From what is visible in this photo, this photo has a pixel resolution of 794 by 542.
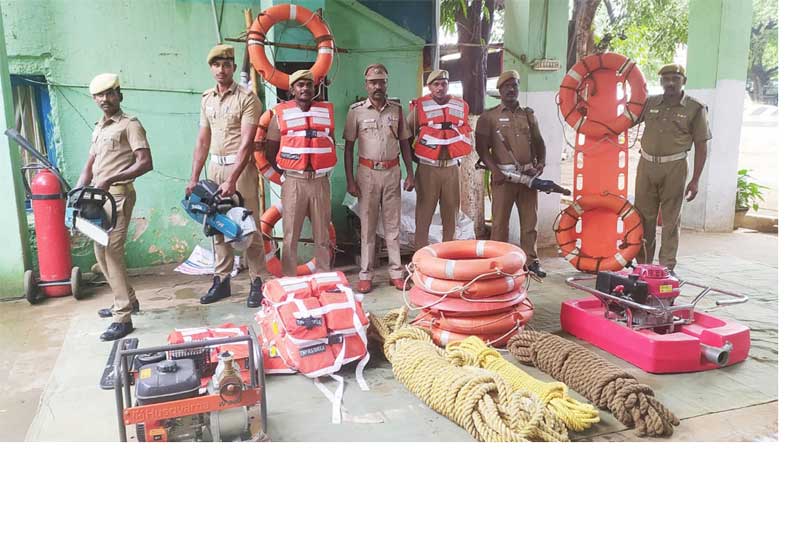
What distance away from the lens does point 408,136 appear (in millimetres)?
4902

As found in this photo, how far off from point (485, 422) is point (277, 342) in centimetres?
122

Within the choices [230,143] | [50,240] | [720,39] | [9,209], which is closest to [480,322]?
[230,143]

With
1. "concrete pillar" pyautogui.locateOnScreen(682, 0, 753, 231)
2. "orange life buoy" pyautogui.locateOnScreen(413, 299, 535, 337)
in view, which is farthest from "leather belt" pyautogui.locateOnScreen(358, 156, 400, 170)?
"concrete pillar" pyautogui.locateOnScreen(682, 0, 753, 231)

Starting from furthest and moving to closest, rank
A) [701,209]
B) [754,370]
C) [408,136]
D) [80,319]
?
[701,209] < [408,136] < [80,319] < [754,370]

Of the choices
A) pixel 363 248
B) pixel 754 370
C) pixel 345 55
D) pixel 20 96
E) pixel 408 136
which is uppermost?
pixel 345 55

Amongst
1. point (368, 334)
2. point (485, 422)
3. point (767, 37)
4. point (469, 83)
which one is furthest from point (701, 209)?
point (485, 422)

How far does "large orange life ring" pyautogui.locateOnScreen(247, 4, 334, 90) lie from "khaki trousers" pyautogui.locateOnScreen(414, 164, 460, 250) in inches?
41.2

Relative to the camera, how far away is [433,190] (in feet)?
16.6

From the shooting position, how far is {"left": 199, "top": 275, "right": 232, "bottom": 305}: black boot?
15.0 feet

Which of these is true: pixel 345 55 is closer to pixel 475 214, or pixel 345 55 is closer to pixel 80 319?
pixel 475 214

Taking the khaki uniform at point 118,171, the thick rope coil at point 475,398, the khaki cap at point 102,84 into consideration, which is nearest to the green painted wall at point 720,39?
the thick rope coil at point 475,398

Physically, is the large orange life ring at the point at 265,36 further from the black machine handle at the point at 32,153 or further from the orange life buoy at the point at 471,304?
the orange life buoy at the point at 471,304

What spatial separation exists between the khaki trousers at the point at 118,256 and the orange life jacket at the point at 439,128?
6.80 feet

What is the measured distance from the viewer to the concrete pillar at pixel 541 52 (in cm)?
611
